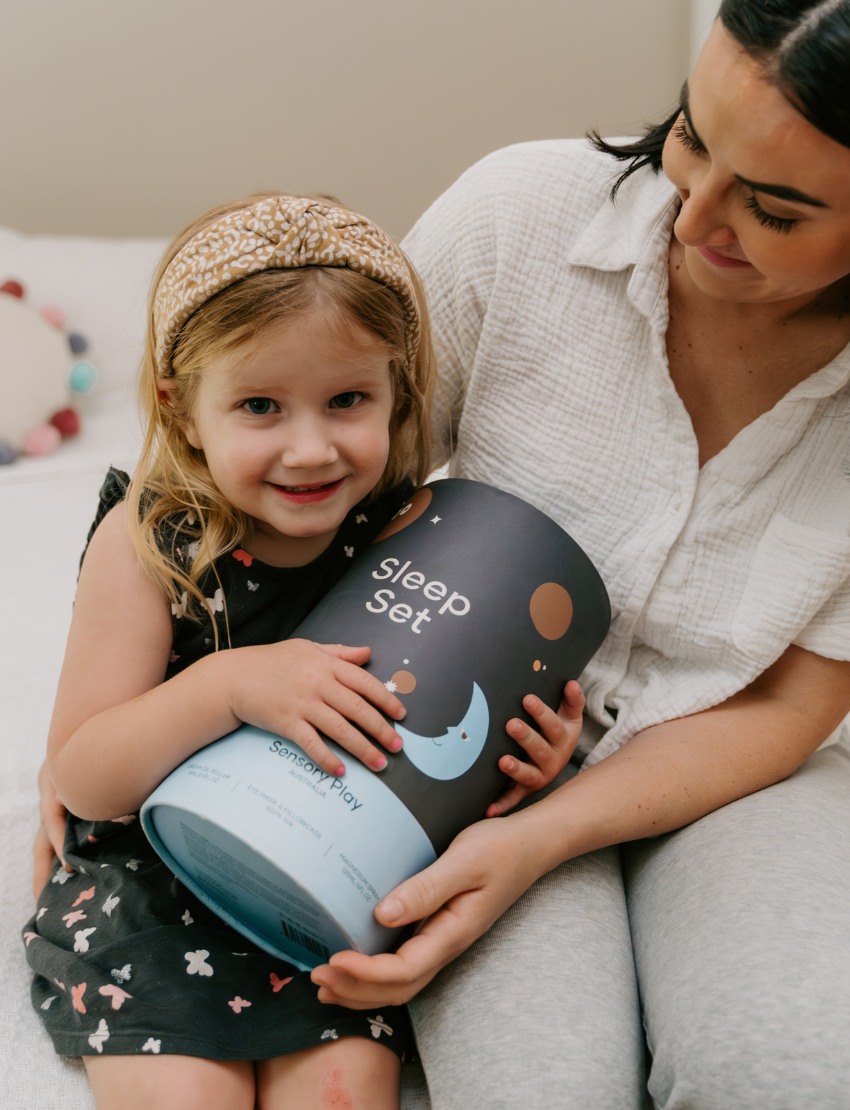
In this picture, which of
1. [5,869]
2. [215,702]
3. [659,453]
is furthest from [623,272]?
[5,869]

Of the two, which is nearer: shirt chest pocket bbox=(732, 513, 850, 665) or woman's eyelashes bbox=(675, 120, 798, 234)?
woman's eyelashes bbox=(675, 120, 798, 234)

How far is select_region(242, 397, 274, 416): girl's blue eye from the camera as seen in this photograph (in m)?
0.77

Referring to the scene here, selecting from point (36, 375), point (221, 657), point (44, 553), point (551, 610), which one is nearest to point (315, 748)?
point (221, 657)

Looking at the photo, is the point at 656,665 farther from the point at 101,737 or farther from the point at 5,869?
the point at 5,869

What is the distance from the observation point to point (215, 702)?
27.4 inches

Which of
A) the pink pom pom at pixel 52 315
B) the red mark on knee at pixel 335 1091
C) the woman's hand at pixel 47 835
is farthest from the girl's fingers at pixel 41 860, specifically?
the pink pom pom at pixel 52 315

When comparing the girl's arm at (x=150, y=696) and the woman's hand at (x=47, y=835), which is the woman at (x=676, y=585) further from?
the woman's hand at (x=47, y=835)

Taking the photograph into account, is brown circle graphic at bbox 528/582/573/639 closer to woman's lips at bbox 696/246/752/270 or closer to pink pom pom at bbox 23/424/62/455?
woman's lips at bbox 696/246/752/270

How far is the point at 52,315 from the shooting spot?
1669 millimetres

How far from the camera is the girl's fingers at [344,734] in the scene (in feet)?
2.12

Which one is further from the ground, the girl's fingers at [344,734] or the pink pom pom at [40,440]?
the girl's fingers at [344,734]

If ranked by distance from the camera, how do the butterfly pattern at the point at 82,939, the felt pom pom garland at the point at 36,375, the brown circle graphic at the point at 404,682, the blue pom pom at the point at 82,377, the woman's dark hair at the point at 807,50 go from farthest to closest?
the blue pom pom at the point at 82,377
the felt pom pom garland at the point at 36,375
the butterfly pattern at the point at 82,939
the brown circle graphic at the point at 404,682
the woman's dark hair at the point at 807,50

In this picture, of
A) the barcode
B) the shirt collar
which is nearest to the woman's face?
the shirt collar

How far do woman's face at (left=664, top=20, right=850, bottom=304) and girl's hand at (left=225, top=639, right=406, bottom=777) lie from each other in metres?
0.44
